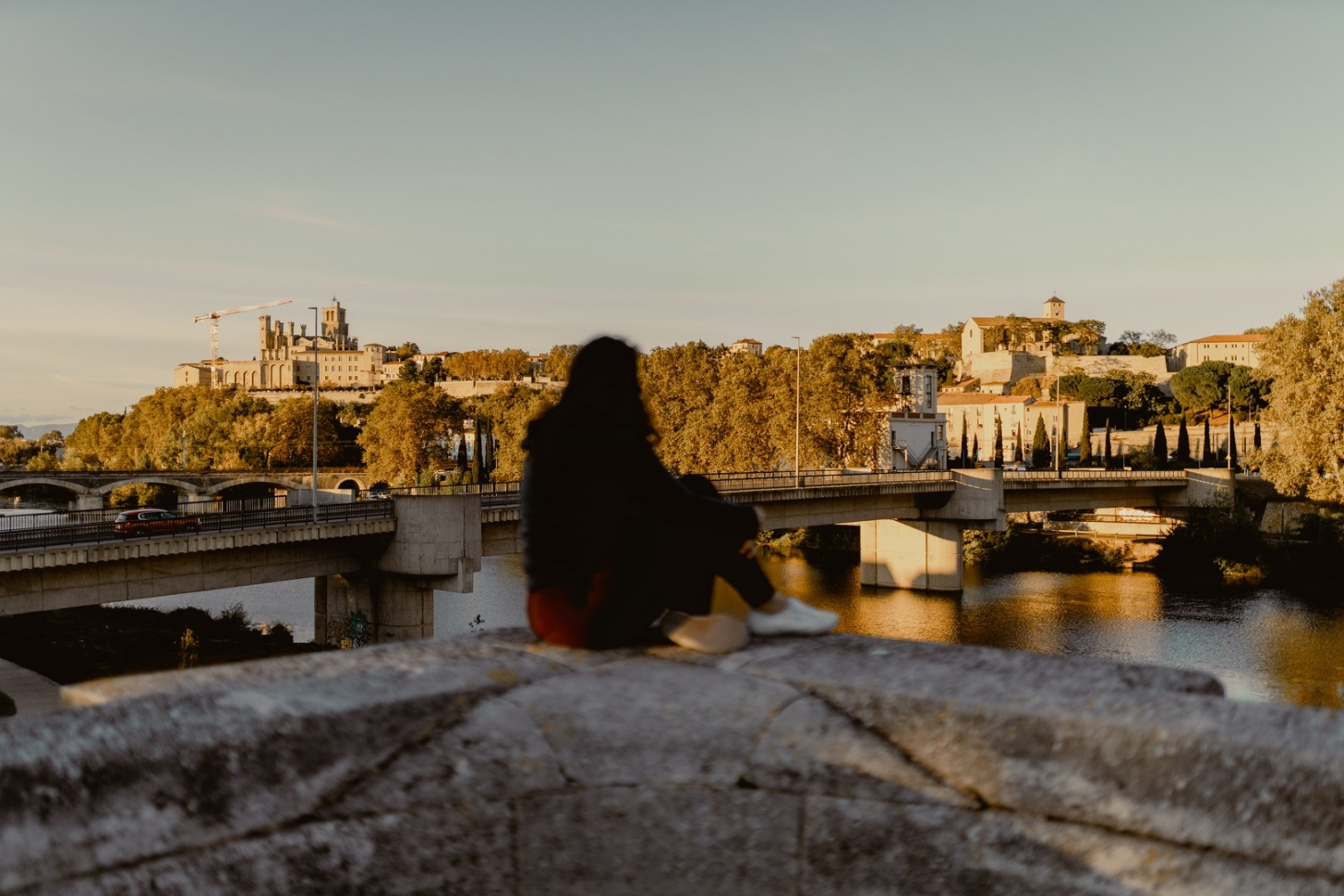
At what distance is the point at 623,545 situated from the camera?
11.7 ft

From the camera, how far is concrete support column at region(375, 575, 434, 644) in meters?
33.2

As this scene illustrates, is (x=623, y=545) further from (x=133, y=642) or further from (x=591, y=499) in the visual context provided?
(x=133, y=642)

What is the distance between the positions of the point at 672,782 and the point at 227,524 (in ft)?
102

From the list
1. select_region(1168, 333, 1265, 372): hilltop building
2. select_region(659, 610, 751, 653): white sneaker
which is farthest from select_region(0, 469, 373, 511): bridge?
select_region(1168, 333, 1265, 372): hilltop building

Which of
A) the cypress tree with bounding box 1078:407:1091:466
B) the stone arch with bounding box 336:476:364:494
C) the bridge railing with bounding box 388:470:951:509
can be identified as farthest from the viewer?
the cypress tree with bounding box 1078:407:1091:466

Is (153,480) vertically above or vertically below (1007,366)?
below

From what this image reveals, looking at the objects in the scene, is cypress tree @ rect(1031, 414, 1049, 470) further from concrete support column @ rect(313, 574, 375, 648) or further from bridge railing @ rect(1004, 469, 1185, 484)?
concrete support column @ rect(313, 574, 375, 648)

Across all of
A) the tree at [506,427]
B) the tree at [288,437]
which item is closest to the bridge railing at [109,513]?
the tree at [506,427]

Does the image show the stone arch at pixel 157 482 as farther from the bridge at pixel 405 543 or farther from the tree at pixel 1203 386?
the tree at pixel 1203 386

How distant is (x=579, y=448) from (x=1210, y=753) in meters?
2.12

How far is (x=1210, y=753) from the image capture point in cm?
214

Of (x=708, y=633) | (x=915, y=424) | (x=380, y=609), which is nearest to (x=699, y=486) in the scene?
(x=708, y=633)

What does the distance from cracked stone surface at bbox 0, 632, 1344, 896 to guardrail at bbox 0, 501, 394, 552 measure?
26963mm

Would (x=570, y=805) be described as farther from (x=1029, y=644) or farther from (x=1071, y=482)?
(x=1071, y=482)
